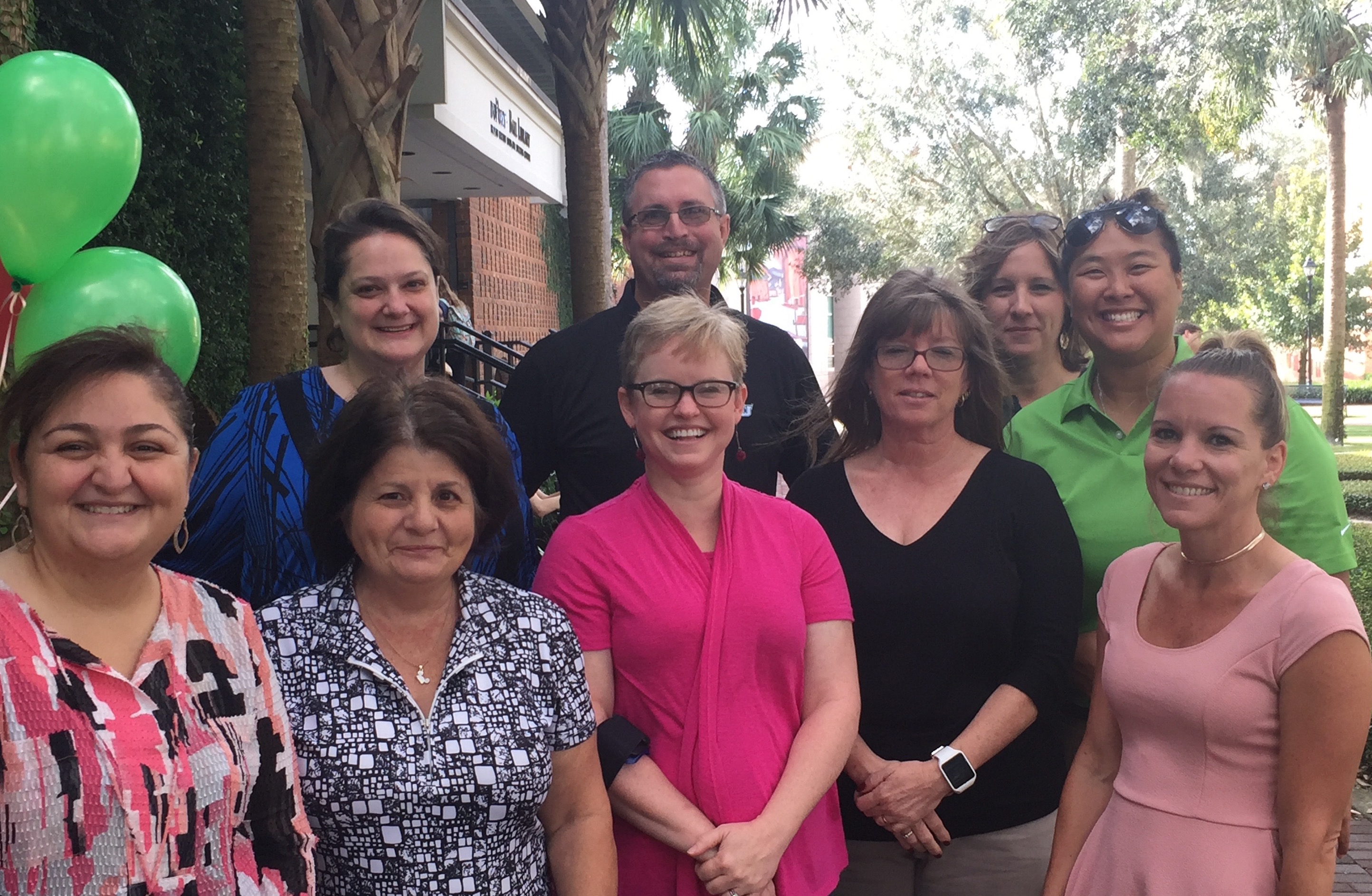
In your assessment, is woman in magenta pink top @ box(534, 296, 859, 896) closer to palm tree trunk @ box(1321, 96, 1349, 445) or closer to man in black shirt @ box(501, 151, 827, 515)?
man in black shirt @ box(501, 151, 827, 515)

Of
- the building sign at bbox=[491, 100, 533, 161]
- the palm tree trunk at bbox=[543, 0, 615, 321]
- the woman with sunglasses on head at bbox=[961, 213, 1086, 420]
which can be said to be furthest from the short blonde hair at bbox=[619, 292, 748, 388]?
the building sign at bbox=[491, 100, 533, 161]

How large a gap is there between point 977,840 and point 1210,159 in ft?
110

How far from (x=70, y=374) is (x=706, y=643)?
1.33m

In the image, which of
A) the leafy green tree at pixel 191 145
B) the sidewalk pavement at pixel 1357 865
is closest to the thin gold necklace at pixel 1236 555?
the sidewalk pavement at pixel 1357 865

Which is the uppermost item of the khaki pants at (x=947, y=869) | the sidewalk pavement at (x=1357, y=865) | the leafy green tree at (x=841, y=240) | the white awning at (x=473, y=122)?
the leafy green tree at (x=841, y=240)

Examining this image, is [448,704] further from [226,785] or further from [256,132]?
[256,132]

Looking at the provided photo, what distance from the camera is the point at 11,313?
2.84 meters

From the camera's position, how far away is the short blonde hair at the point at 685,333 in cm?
253

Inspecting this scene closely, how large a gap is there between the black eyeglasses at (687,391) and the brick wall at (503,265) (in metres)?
14.0

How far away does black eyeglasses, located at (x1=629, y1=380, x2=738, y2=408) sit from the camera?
2518 millimetres

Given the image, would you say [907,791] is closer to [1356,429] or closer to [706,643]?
[706,643]

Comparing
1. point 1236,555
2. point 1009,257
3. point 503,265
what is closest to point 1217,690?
point 1236,555

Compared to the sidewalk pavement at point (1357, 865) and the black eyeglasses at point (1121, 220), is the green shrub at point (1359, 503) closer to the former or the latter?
the sidewalk pavement at point (1357, 865)

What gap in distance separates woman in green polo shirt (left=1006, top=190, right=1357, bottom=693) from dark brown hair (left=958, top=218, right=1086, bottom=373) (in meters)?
0.36
